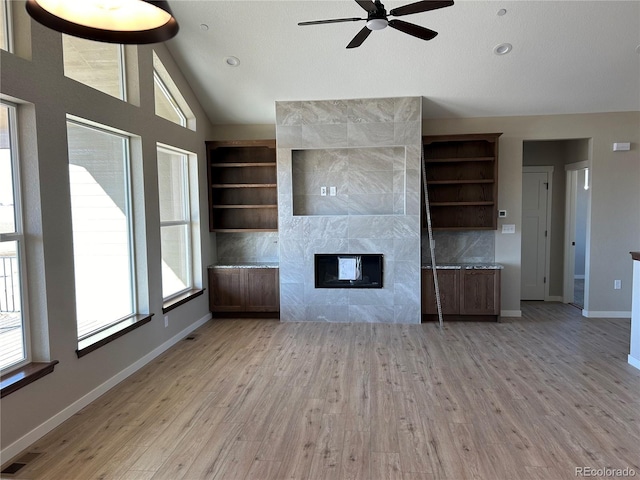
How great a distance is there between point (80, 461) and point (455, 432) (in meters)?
2.33

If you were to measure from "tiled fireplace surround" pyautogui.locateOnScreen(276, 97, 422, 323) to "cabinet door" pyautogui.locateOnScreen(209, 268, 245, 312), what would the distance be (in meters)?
0.62

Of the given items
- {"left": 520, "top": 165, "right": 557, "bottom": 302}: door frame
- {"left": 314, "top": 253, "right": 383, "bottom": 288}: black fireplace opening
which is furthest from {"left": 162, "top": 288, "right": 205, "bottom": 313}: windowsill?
{"left": 520, "top": 165, "right": 557, "bottom": 302}: door frame

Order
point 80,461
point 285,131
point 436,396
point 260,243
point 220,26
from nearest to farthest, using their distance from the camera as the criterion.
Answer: point 80,461 < point 436,396 < point 220,26 < point 285,131 < point 260,243

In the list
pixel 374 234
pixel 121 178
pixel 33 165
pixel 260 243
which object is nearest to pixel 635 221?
pixel 374 234

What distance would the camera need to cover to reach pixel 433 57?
13.7 ft

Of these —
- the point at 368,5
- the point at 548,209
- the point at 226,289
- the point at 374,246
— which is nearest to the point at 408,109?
the point at 374,246

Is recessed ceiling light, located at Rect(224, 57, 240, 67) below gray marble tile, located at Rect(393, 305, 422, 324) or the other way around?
the other way around

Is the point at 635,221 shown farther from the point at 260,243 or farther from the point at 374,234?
the point at 260,243

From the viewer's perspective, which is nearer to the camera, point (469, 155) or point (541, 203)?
point (469, 155)

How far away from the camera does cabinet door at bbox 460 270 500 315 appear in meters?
4.94

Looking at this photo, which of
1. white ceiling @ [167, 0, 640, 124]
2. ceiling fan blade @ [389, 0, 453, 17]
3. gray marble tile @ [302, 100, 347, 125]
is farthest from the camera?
gray marble tile @ [302, 100, 347, 125]

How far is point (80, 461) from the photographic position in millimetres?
2244

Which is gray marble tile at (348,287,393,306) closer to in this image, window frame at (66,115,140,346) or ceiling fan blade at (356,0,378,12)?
window frame at (66,115,140,346)

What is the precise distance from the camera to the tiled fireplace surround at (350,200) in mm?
4883
